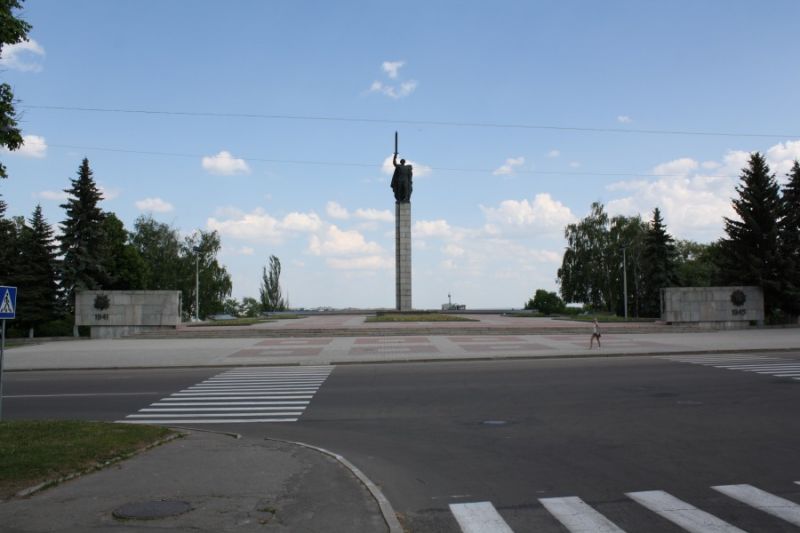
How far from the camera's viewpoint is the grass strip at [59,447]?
7.10m

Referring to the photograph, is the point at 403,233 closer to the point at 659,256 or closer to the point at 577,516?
the point at 659,256

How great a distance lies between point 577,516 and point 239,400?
32.8 feet

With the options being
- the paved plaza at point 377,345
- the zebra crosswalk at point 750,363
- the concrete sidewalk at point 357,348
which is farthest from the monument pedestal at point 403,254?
the zebra crosswalk at point 750,363

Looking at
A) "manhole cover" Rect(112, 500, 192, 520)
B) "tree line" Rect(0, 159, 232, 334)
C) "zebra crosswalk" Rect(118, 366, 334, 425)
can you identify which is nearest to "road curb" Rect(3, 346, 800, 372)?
"zebra crosswalk" Rect(118, 366, 334, 425)

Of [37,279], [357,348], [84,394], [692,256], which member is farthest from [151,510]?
[692,256]

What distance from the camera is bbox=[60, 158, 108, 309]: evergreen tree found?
4747 centimetres

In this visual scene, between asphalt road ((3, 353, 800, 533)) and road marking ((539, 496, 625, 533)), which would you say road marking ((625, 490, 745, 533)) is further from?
road marking ((539, 496, 625, 533))

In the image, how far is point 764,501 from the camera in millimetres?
6422

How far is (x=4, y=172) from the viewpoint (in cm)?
884

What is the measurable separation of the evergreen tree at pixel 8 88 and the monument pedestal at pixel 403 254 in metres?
40.7

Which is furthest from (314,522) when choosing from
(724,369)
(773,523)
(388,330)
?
(388,330)

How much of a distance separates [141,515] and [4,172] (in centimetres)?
557

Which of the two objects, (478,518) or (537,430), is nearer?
(478,518)

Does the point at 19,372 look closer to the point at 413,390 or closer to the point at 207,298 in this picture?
the point at 413,390
